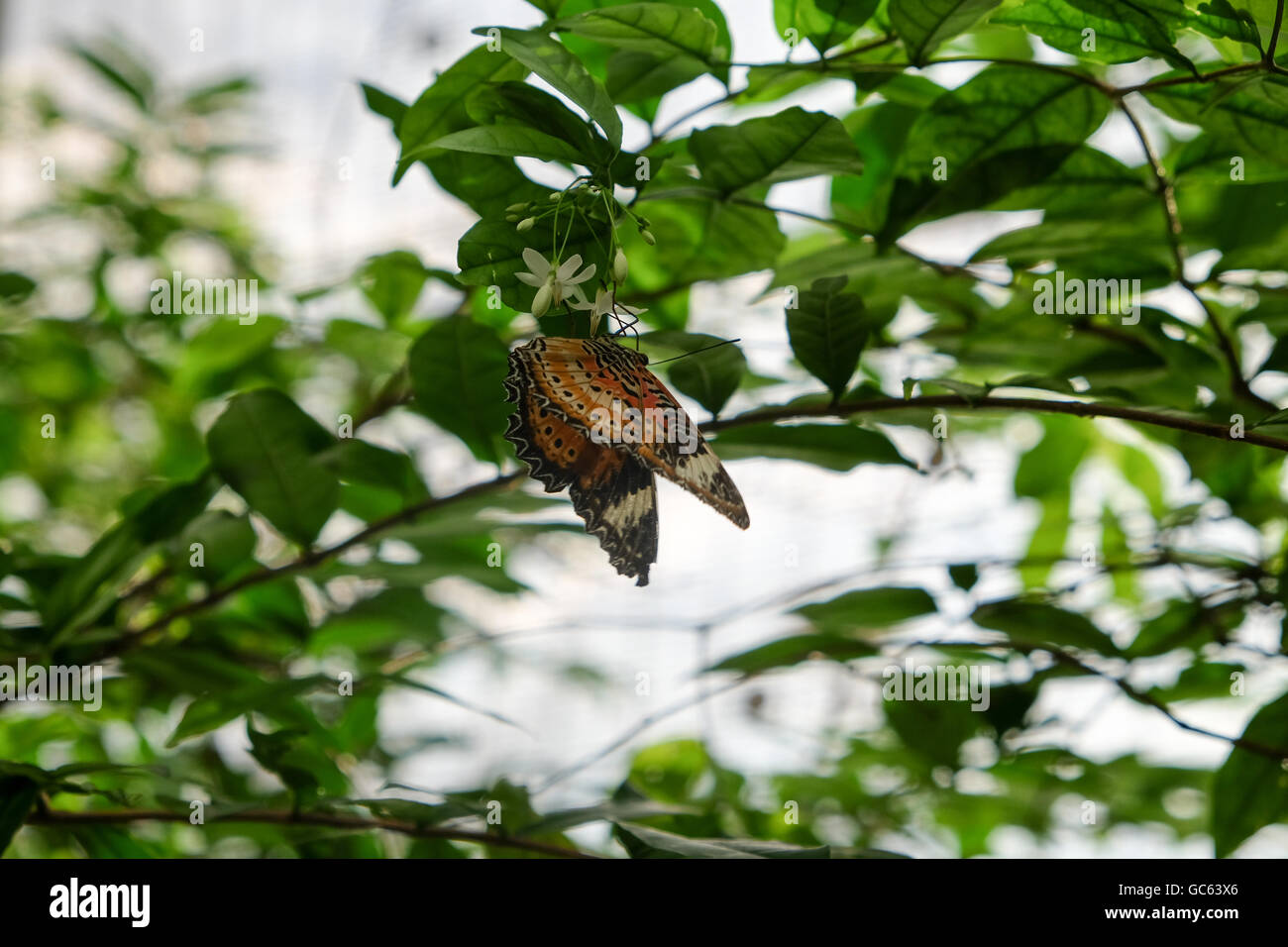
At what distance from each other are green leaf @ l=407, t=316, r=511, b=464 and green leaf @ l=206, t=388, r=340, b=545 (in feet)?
0.26

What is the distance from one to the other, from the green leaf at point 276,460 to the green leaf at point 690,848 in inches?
10.6

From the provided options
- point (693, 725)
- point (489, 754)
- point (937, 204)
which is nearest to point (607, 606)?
point (489, 754)

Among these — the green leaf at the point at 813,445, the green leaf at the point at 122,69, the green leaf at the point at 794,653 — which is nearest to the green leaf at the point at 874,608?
the green leaf at the point at 794,653

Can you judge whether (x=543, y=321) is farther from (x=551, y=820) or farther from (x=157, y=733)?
(x=157, y=733)

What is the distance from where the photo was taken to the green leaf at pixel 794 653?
2.03ft

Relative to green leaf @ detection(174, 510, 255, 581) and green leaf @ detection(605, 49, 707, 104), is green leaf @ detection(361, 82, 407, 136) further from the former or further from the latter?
green leaf @ detection(174, 510, 255, 581)

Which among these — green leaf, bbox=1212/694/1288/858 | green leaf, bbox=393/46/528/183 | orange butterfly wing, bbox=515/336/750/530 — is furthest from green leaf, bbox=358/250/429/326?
green leaf, bbox=1212/694/1288/858

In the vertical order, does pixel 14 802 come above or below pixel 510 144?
below

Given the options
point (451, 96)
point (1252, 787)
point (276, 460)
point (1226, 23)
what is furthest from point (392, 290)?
point (1252, 787)

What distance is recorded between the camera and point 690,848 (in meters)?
0.41

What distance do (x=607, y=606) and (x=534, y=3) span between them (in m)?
1.08

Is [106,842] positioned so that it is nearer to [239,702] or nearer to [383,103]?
[239,702]

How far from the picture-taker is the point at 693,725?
3.54 feet

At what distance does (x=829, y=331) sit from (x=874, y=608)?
0.75 feet
